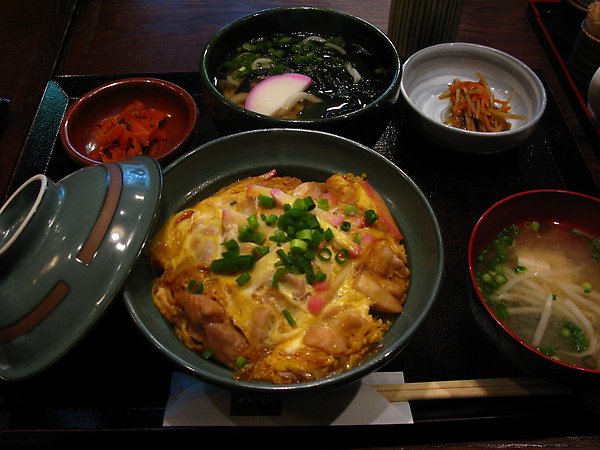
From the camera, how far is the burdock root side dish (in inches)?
60.1

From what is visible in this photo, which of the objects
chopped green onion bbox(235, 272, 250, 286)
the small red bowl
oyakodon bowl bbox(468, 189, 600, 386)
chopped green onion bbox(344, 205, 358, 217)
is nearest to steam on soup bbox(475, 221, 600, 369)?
oyakodon bowl bbox(468, 189, 600, 386)

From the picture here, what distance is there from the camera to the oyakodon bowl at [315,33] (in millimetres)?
2086

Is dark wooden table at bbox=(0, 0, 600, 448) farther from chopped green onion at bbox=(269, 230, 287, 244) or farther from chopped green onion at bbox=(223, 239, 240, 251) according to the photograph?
chopped green onion at bbox=(269, 230, 287, 244)

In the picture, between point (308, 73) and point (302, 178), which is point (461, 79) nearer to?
point (308, 73)

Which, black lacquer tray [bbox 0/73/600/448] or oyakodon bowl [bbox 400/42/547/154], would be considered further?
oyakodon bowl [bbox 400/42/547/154]

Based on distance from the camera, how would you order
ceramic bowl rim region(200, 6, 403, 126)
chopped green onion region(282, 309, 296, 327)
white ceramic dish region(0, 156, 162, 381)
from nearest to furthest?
white ceramic dish region(0, 156, 162, 381), chopped green onion region(282, 309, 296, 327), ceramic bowl rim region(200, 6, 403, 126)

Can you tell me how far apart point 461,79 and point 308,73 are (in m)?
0.96

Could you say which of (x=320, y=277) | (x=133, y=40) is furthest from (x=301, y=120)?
(x=133, y=40)

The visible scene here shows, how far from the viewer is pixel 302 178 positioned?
2086 millimetres

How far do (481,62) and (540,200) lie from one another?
3.85 feet

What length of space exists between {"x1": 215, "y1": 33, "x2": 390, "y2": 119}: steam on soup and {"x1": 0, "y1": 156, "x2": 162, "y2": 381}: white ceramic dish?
1.04 metres

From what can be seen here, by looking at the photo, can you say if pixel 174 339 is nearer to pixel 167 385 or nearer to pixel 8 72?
pixel 167 385

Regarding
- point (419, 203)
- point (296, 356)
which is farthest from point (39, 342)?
point (419, 203)

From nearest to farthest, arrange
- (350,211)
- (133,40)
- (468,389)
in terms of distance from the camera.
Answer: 1. (468,389)
2. (350,211)
3. (133,40)
